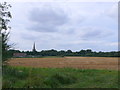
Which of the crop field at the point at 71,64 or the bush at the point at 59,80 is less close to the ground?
the crop field at the point at 71,64

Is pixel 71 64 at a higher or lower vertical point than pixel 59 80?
higher

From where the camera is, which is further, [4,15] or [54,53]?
[54,53]

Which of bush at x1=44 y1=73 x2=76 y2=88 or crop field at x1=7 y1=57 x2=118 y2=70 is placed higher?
crop field at x1=7 y1=57 x2=118 y2=70

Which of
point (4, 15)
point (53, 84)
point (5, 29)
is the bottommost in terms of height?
point (53, 84)

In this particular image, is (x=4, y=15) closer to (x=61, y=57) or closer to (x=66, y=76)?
(x=66, y=76)

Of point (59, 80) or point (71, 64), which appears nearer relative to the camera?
point (59, 80)

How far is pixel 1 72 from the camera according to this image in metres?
9.65

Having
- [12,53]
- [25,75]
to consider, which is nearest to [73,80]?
[25,75]

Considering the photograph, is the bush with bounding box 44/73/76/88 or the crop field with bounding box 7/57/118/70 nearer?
the bush with bounding box 44/73/76/88

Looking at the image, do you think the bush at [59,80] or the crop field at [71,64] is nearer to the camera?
the bush at [59,80]

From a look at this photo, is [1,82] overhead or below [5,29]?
below

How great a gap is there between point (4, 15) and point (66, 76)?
13.5 ft

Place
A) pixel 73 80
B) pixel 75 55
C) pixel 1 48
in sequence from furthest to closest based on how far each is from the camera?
pixel 75 55
pixel 73 80
pixel 1 48

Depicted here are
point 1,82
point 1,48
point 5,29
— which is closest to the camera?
point 1,82
